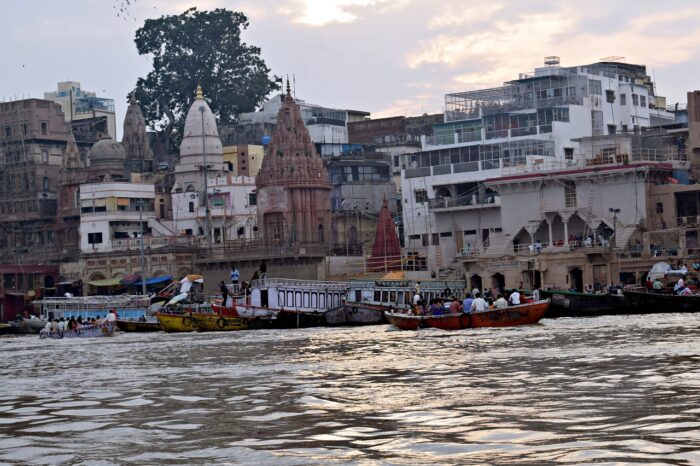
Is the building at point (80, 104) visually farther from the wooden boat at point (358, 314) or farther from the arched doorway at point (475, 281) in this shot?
the wooden boat at point (358, 314)

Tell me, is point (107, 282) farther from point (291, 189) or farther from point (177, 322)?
point (177, 322)

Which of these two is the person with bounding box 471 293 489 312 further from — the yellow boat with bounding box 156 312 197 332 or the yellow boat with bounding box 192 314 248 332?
the yellow boat with bounding box 156 312 197 332

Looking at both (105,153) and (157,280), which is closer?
(157,280)

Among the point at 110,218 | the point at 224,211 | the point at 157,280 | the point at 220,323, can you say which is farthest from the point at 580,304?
the point at 110,218

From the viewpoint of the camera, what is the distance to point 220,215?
84250mm

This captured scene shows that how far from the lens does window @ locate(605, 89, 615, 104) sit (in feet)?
258

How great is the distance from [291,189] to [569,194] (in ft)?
56.5

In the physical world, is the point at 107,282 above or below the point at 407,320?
above

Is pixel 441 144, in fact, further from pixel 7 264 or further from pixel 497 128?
pixel 7 264

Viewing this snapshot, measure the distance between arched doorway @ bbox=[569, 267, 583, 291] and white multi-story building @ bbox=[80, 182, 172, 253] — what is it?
2846 cm

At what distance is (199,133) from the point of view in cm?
9075

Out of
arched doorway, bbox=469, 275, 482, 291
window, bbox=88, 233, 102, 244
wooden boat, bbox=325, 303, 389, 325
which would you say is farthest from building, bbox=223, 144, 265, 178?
wooden boat, bbox=325, 303, 389, 325

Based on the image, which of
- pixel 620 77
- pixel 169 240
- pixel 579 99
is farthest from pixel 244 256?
pixel 620 77

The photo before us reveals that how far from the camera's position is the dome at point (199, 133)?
90.5 meters
